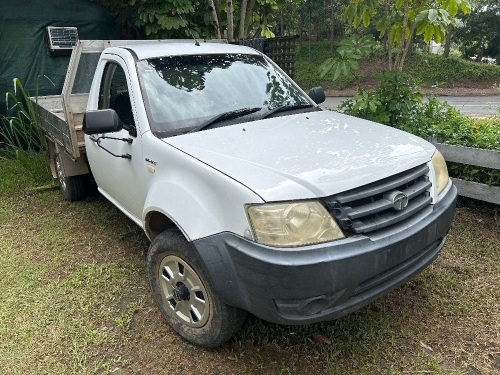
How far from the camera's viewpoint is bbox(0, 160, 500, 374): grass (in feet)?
8.36

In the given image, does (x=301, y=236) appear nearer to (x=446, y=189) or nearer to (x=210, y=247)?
(x=210, y=247)

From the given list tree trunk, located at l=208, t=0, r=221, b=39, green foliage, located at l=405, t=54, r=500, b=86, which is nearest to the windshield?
tree trunk, located at l=208, t=0, r=221, b=39

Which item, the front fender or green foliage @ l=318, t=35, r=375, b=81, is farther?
green foliage @ l=318, t=35, r=375, b=81

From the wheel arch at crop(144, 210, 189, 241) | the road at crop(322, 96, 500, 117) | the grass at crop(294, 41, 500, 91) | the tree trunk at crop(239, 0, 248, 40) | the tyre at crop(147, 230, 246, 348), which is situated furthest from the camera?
the grass at crop(294, 41, 500, 91)

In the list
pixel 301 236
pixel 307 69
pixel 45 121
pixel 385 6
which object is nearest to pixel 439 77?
pixel 307 69

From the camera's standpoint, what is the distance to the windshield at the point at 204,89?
2994 mm

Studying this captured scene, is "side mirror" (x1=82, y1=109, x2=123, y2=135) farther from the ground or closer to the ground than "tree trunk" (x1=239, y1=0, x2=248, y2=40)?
closer to the ground

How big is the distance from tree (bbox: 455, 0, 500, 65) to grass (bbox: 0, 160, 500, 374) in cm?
2492

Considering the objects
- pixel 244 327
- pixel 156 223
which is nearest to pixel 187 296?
pixel 244 327

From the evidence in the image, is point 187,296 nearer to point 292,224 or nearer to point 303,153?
point 292,224

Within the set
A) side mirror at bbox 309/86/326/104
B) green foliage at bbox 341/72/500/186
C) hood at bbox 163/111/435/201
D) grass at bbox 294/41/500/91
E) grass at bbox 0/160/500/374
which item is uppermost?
side mirror at bbox 309/86/326/104

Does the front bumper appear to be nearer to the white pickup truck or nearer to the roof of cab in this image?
the white pickup truck

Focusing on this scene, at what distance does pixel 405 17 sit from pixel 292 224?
370 centimetres

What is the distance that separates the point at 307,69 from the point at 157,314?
1017 inches
